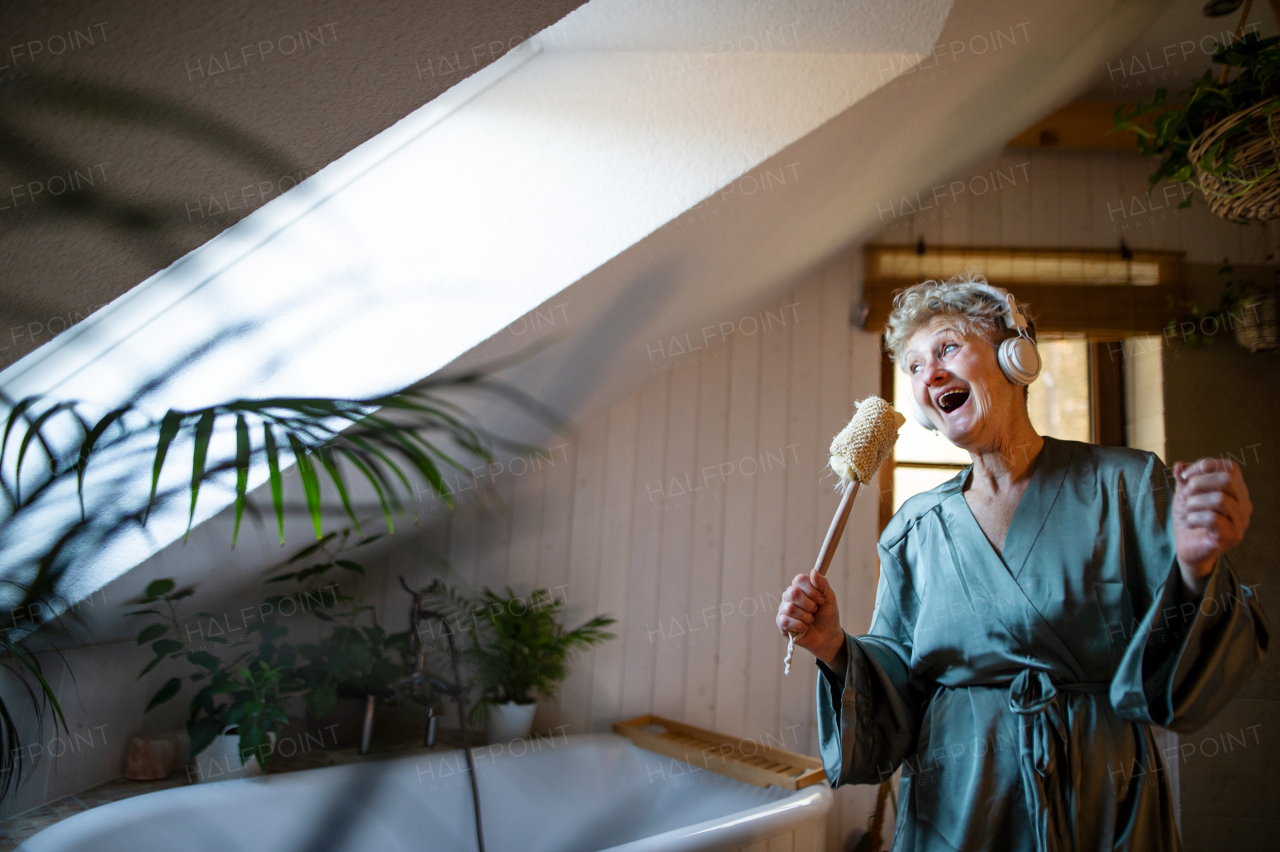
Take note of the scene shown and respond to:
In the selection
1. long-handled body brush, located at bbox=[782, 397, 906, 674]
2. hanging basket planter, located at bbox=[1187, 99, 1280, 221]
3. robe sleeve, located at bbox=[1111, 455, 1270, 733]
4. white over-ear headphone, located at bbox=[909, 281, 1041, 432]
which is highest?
hanging basket planter, located at bbox=[1187, 99, 1280, 221]

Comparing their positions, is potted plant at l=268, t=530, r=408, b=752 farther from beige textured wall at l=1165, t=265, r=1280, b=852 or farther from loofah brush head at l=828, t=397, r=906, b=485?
beige textured wall at l=1165, t=265, r=1280, b=852

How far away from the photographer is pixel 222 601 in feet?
0.74

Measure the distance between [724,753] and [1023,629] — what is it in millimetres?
1526

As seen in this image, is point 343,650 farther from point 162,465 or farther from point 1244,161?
point 1244,161

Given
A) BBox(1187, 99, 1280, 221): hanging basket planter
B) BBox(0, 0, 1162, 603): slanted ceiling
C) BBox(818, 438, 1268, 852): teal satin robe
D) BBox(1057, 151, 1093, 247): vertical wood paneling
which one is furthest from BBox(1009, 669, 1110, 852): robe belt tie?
BBox(1057, 151, 1093, 247): vertical wood paneling

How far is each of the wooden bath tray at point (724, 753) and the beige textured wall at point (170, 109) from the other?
6.05 ft

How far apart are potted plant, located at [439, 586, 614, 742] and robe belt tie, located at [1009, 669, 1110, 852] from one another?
623mm

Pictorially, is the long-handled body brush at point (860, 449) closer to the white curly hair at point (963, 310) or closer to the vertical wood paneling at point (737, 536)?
the white curly hair at point (963, 310)

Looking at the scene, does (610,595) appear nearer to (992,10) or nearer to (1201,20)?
(992,10)

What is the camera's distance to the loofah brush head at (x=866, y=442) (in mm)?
1021

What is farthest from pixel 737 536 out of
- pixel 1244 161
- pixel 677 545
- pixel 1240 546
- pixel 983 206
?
pixel 1244 161

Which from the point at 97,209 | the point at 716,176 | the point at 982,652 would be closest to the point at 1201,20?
the point at 716,176

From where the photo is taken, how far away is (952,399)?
1128 mm

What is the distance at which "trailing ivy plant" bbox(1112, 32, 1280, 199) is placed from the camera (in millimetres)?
1474
